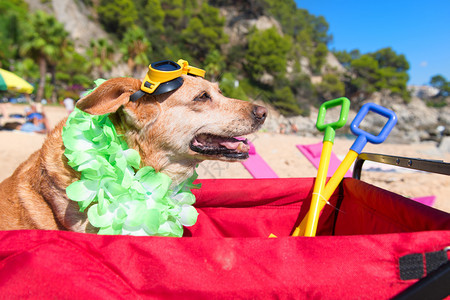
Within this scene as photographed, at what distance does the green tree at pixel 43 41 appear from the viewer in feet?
99.6

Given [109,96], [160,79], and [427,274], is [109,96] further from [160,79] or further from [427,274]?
[427,274]

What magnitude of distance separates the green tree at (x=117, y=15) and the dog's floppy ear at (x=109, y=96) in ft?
183

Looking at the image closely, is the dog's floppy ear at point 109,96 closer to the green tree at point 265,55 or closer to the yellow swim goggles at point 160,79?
the yellow swim goggles at point 160,79

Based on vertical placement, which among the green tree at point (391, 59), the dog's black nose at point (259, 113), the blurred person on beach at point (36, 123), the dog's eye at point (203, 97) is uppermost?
the green tree at point (391, 59)

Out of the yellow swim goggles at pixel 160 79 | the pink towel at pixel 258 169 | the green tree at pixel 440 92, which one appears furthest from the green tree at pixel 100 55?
the green tree at pixel 440 92

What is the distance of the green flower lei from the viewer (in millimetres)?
1508

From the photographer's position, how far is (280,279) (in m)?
0.96

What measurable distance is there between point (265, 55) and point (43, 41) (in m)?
37.2

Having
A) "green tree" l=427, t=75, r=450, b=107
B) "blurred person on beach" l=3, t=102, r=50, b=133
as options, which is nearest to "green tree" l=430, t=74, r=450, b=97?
"green tree" l=427, t=75, r=450, b=107

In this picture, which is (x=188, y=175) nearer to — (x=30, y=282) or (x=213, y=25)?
(x=30, y=282)

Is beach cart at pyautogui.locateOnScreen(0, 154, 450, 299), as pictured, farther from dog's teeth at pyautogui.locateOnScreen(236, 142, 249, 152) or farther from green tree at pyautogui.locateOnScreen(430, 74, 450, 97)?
green tree at pyautogui.locateOnScreen(430, 74, 450, 97)

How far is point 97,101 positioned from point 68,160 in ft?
1.38

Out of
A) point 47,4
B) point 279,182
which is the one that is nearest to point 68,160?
point 279,182

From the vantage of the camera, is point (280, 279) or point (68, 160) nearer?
point (280, 279)
